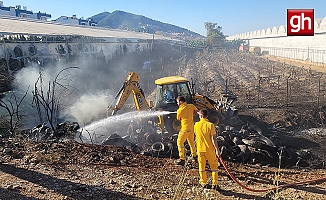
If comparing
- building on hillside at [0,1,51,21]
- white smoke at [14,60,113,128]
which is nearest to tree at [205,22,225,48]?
building on hillside at [0,1,51,21]

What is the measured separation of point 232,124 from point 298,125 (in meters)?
2.90

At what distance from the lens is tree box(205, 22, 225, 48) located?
211 feet

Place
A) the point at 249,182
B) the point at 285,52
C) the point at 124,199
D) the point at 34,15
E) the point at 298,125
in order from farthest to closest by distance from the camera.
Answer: the point at 34,15 < the point at 285,52 < the point at 298,125 < the point at 249,182 < the point at 124,199

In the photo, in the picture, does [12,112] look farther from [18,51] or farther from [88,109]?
[18,51]

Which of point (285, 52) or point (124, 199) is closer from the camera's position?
point (124, 199)

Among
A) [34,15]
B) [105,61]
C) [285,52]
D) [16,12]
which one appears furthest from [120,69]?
[34,15]

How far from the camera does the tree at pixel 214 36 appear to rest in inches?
2538

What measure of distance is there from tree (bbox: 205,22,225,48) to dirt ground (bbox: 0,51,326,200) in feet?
183

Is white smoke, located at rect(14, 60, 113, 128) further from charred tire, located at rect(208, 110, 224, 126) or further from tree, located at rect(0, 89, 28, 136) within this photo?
charred tire, located at rect(208, 110, 224, 126)

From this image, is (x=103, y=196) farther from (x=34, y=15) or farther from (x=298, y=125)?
(x=34, y=15)

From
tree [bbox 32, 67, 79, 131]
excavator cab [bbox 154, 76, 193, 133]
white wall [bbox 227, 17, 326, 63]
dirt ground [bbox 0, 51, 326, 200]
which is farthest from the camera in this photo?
white wall [bbox 227, 17, 326, 63]

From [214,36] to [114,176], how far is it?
206ft

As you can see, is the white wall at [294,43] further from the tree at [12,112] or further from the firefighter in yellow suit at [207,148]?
the firefighter in yellow suit at [207,148]

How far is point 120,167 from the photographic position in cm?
626
